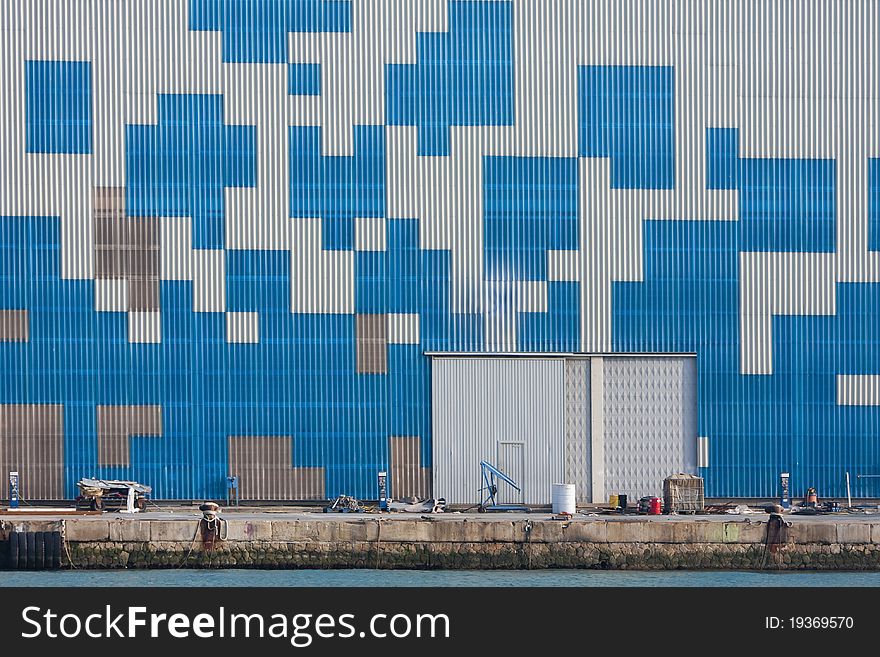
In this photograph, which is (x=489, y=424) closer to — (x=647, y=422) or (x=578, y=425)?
(x=578, y=425)

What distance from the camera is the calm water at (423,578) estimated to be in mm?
53781

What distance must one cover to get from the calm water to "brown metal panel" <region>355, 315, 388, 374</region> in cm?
1051

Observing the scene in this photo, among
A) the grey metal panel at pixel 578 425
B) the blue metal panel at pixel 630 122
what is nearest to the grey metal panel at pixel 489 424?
the grey metal panel at pixel 578 425

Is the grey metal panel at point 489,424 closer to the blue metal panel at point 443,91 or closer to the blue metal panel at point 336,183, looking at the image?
the blue metal panel at point 336,183

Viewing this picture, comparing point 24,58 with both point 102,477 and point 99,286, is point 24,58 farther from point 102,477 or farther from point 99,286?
point 102,477

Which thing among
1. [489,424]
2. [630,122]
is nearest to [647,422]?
[489,424]

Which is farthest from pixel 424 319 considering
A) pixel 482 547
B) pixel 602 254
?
pixel 482 547

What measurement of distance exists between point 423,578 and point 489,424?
11040 millimetres

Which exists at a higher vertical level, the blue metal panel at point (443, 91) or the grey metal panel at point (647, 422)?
the blue metal panel at point (443, 91)

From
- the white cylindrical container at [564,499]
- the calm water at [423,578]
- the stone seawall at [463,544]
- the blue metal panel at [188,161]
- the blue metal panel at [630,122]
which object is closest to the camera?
the calm water at [423,578]

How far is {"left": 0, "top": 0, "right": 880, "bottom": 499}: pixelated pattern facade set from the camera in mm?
64688

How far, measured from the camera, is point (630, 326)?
65.6m

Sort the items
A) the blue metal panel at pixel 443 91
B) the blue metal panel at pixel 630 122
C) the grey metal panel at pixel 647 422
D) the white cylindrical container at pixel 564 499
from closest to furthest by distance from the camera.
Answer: the white cylindrical container at pixel 564 499 < the grey metal panel at pixel 647 422 < the blue metal panel at pixel 443 91 < the blue metal panel at pixel 630 122

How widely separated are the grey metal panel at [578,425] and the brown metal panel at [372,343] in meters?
7.15
